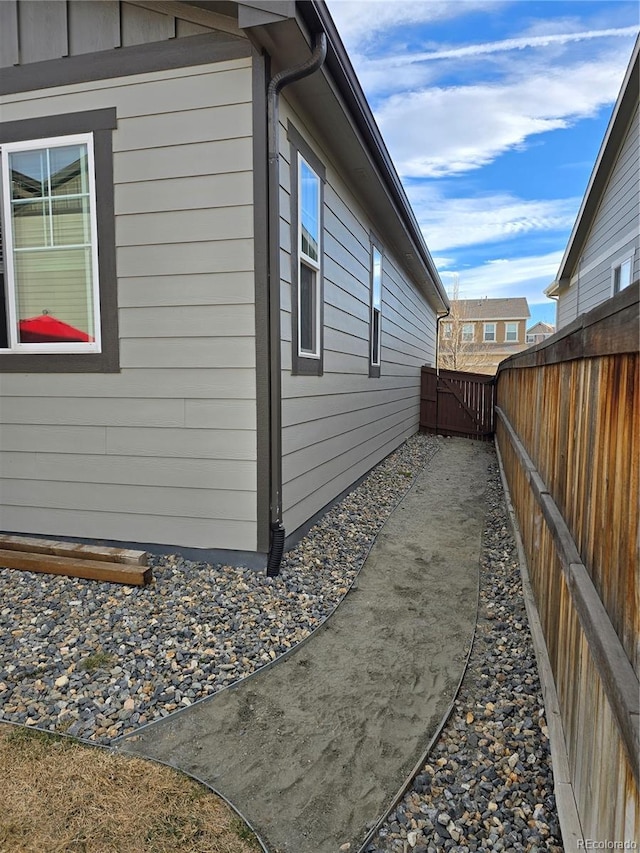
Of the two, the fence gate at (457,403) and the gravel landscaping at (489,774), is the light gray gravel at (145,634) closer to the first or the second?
the gravel landscaping at (489,774)

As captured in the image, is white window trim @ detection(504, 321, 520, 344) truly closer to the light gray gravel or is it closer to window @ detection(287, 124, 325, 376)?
window @ detection(287, 124, 325, 376)

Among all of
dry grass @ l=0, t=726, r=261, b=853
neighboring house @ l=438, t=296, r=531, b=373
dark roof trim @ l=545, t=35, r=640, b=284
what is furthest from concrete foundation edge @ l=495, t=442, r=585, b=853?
neighboring house @ l=438, t=296, r=531, b=373

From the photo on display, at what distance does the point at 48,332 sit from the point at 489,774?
3944 millimetres

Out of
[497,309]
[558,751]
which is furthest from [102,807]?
[497,309]

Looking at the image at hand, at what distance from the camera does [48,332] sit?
4039 mm

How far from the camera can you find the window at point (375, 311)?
7.32 metres

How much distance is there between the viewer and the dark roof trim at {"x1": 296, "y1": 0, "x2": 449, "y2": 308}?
3.29m

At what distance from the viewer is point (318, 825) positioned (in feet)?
5.83

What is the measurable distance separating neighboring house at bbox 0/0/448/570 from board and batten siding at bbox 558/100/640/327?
412 cm

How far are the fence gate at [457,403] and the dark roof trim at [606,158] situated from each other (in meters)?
3.42

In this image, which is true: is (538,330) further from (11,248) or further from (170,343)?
(11,248)

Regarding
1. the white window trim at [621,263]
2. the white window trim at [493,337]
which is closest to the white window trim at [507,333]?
the white window trim at [493,337]

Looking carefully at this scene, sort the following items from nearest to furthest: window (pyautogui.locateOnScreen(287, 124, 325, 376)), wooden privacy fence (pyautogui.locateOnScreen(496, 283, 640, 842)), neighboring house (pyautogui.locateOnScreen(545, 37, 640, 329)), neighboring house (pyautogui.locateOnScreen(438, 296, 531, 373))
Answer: wooden privacy fence (pyautogui.locateOnScreen(496, 283, 640, 842)) < window (pyautogui.locateOnScreen(287, 124, 325, 376)) < neighboring house (pyautogui.locateOnScreen(545, 37, 640, 329)) < neighboring house (pyautogui.locateOnScreen(438, 296, 531, 373))

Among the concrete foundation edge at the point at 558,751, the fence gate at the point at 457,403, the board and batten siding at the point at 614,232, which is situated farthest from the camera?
the fence gate at the point at 457,403
